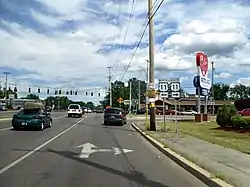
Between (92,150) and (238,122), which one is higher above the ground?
(238,122)

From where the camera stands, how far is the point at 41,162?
40.9 feet

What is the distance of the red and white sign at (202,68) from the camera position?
46000 millimetres

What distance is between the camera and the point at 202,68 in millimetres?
46656

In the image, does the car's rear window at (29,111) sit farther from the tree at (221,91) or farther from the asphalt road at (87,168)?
the tree at (221,91)

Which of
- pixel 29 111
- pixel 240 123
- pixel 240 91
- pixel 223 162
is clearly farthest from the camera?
pixel 240 91

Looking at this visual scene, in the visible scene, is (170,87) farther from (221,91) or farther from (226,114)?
(221,91)

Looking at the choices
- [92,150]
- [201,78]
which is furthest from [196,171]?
[201,78]

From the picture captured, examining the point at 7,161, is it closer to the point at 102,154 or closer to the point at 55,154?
the point at 55,154

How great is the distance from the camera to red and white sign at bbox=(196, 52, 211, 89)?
4600 centimetres

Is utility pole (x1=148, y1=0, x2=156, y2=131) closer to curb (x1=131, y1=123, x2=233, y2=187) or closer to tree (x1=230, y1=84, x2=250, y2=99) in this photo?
curb (x1=131, y1=123, x2=233, y2=187)

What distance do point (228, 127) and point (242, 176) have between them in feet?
73.2

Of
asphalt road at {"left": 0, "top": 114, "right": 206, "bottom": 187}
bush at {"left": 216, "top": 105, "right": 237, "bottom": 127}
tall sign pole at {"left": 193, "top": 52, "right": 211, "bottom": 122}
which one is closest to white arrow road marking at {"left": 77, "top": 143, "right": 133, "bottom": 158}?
asphalt road at {"left": 0, "top": 114, "right": 206, "bottom": 187}

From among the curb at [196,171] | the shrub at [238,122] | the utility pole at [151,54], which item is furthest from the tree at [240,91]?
the curb at [196,171]

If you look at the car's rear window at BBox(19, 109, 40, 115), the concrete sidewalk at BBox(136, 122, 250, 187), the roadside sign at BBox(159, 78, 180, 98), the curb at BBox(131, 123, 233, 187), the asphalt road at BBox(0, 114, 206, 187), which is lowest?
the asphalt road at BBox(0, 114, 206, 187)
